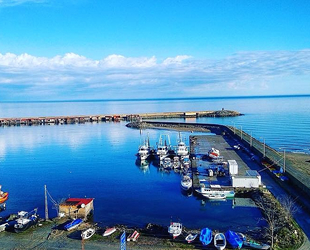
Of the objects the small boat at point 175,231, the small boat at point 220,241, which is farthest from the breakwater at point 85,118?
the small boat at point 220,241

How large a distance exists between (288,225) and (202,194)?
40.0ft

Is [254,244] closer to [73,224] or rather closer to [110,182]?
[73,224]

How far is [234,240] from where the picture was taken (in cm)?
2288

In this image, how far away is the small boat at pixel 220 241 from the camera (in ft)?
73.0

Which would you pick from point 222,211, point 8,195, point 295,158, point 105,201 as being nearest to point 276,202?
point 222,211

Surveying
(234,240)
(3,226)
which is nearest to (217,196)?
(234,240)

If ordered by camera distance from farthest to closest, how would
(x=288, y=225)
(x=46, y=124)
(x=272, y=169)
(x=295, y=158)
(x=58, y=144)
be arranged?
(x=46, y=124)
(x=58, y=144)
(x=295, y=158)
(x=272, y=169)
(x=288, y=225)

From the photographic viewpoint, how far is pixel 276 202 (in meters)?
30.8

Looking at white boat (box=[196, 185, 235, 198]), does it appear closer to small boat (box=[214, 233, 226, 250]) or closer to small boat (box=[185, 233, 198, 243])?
small boat (box=[185, 233, 198, 243])

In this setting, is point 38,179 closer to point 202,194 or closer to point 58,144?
point 202,194

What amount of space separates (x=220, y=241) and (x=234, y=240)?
1027mm

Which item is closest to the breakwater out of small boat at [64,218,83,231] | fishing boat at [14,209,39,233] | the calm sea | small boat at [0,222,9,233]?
the calm sea

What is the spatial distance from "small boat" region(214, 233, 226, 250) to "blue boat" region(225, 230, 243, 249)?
459 millimetres

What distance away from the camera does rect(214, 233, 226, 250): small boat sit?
73.0ft
